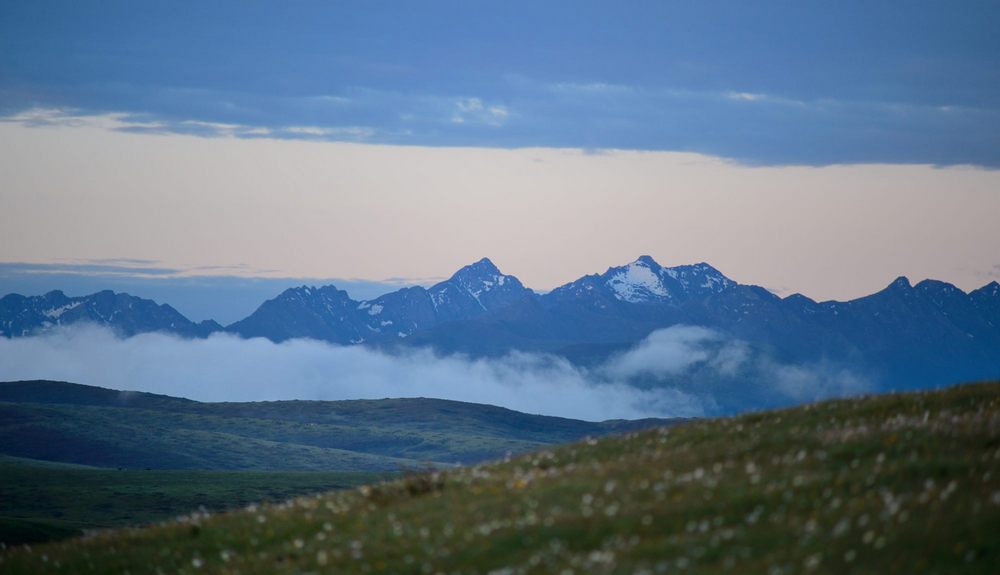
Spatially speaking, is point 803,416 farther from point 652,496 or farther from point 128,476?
point 128,476

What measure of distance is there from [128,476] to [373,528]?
16916cm

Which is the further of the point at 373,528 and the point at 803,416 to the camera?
the point at 803,416

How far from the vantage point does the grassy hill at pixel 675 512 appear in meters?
19.8

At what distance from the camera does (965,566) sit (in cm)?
1856

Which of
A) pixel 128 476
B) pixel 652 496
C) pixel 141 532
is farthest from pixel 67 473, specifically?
pixel 652 496

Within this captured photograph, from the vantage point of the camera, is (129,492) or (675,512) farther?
(129,492)

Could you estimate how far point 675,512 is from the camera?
2247cm

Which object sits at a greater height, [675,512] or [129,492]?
[675,512]

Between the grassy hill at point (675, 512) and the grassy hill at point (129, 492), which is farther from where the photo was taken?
the grassy hill at point (129, 492)

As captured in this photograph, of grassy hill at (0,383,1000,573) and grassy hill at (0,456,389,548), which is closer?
grassy hill at (0,383,1000,573)

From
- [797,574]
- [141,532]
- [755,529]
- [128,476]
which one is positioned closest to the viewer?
[797,574]

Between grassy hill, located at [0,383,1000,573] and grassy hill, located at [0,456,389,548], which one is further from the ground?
grassy hill, located at [0,383,1000,573]

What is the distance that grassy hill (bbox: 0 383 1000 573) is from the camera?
19.8 metres

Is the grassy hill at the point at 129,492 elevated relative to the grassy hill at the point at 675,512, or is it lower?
lower
